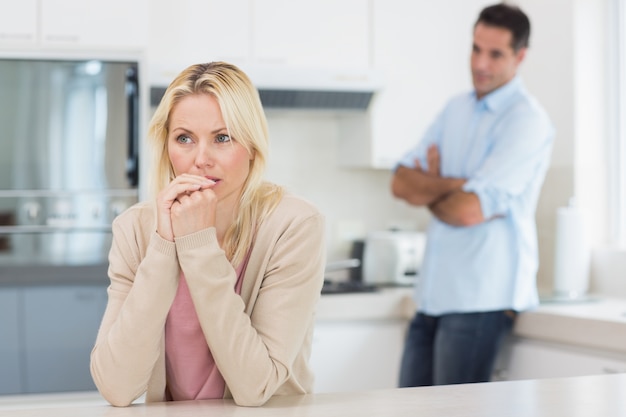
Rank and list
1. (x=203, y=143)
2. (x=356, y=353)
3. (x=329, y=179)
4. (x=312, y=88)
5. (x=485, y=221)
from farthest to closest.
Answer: (x=329, y=179)
(x=312, y=88)
(x=356, y=353)
(x=485, y=221)
(x=203, y=143)

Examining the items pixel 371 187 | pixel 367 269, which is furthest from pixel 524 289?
pixel 371 187

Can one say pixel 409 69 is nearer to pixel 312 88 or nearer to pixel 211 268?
pixel 312 88

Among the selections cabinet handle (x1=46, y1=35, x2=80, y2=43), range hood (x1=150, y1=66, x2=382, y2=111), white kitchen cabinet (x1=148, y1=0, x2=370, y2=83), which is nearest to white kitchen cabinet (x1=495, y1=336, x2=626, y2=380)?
range hood (x1=150, y1=66, x2=382, y2=111)

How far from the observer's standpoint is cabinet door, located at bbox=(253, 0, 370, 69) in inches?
145

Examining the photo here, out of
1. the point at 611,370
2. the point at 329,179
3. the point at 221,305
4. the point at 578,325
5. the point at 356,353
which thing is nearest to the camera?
the point at 221,305

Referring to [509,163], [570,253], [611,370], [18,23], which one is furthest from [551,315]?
[18,23]

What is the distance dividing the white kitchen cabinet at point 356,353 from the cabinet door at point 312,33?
1.09m

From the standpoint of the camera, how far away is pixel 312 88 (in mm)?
3760

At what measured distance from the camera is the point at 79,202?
3367 millimetres

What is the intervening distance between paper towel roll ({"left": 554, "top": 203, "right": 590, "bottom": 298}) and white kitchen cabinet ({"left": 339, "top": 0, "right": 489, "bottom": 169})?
74cm

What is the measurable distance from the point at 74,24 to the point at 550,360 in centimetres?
203

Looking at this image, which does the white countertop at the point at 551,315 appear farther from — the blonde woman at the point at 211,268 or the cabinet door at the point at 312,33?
the blonde woman at the point at 211,268

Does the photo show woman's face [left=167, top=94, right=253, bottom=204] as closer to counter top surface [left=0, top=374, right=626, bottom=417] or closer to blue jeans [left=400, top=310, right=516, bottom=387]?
counter top surface [left=0, top=374, right=626, bottom=417]

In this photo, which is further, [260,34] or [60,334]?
[260,34]
